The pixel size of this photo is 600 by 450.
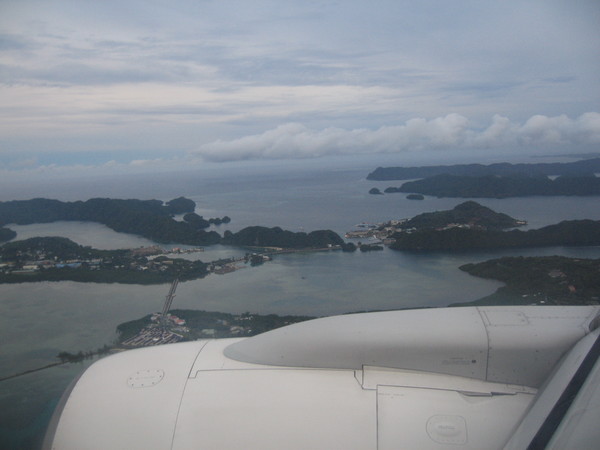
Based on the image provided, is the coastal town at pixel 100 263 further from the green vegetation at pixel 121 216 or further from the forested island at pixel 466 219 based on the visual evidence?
the forested island at pixel 466 219

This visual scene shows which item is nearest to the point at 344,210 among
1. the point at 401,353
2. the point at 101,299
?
the point at 101,299

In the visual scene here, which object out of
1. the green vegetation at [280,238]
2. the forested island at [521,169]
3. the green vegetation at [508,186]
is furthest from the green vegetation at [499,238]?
the forested island at [521,169]

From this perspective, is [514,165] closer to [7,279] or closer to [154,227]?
[154,227]

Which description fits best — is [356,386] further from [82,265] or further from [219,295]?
[82,265]

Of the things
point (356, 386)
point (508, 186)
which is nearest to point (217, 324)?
point (356, 386)

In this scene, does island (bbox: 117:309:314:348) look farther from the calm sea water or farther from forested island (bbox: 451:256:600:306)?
forested island (bbox: 451:256:600:306)

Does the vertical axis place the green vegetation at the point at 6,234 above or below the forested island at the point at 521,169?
below

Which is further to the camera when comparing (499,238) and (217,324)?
(499,238)
